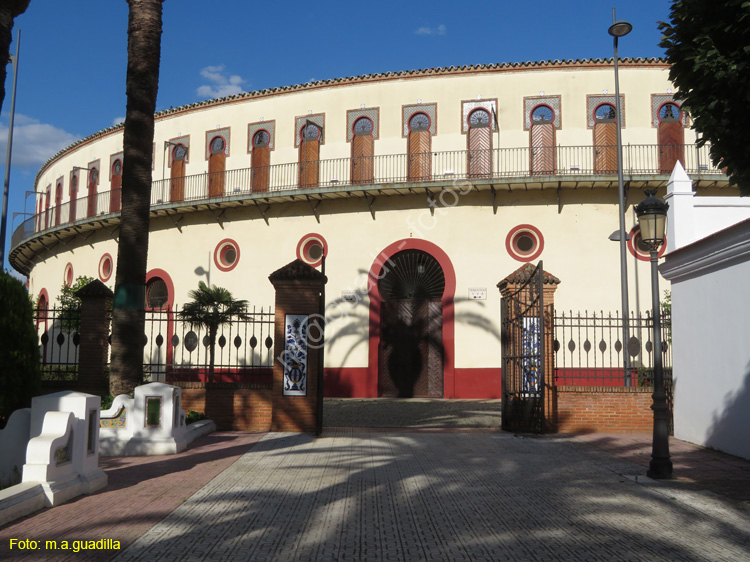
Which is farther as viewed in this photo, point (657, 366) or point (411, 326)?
point (411, 326)

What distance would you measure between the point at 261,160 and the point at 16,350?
17764 mm

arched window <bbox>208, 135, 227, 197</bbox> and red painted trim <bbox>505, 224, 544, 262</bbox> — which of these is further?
arched window <bbox>208, 135, 227, 197</bbox>

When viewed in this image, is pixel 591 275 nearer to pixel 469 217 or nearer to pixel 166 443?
pixel 469 217

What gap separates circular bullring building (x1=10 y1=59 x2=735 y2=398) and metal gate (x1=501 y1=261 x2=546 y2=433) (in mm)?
7056

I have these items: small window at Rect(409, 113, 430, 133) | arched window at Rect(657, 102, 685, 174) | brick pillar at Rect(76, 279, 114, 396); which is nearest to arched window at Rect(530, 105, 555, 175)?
arched window at Rect(657, 102, 685, 174)

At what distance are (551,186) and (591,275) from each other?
9.46ft

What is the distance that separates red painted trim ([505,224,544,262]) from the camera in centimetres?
2109

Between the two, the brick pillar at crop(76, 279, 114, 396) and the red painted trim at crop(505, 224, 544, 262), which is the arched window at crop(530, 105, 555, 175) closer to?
the red painted trim at crop(505, 224, 544, 262)

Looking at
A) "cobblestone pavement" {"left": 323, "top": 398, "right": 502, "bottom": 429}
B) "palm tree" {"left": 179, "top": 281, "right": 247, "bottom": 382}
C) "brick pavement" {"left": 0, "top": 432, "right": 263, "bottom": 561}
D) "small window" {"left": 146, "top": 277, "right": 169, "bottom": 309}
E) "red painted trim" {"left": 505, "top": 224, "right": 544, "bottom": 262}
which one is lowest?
"brick pavement" {"left": 0, "top": 432, "right": 263, "bottom": 561}

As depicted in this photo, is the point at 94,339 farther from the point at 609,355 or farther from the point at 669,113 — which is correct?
the point at 669,113

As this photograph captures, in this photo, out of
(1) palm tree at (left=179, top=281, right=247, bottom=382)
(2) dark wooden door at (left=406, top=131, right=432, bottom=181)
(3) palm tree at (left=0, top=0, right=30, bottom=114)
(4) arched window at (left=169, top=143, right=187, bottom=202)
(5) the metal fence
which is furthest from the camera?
(4) arched window at (left=169, top=143, right=187, bottom=202)

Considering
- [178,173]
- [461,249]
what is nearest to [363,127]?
[461,249]

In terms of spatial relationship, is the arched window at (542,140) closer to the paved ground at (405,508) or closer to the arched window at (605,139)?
the arched window at (605,139)

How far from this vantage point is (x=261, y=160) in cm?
2433
